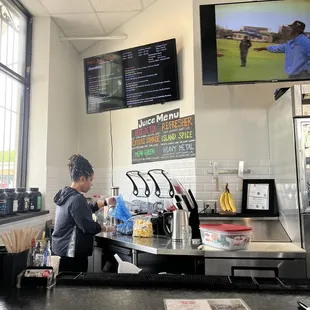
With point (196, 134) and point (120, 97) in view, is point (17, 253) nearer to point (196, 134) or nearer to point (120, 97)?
point (196, 134)

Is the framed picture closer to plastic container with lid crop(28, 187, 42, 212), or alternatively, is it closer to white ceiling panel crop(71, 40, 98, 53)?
plastic container with lid crop(28, 187, 42, 212)

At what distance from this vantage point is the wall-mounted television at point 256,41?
2.64 m

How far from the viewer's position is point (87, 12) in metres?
3.73

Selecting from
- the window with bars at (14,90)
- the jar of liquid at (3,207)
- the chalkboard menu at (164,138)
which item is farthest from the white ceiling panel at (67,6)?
the jar of liquid at (3,207)

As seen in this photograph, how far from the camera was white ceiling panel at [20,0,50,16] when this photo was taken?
3479mm

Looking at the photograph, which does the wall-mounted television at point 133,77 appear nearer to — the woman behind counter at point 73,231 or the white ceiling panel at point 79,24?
the white ceiling panel at point 79,24

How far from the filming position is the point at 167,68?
10.8 feet

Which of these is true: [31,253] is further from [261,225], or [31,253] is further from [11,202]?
A: [261,225]

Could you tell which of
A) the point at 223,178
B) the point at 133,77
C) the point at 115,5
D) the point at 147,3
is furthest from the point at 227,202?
the point at 115,5

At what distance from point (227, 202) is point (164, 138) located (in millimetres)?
999

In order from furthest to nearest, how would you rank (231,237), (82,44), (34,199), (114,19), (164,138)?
1. (82,44)
2. (114,19)
3. (164,138)
4. (34,199)
5. (231,237)

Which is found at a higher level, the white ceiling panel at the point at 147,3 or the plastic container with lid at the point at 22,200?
the white ceiling panel at the point at 147,3

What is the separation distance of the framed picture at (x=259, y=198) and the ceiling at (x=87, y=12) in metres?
2.42

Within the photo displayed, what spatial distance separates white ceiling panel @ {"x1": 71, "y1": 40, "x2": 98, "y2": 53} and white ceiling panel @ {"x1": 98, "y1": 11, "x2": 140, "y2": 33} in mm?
388
